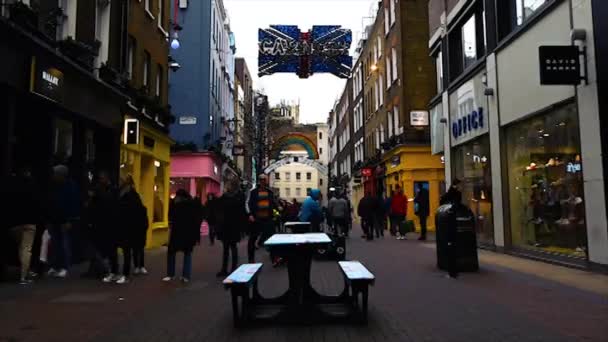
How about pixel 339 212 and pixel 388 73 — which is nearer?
pixel 339 212

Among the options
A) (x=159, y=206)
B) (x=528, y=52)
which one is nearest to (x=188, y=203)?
(x=528, y=52)

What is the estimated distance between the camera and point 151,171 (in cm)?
1859

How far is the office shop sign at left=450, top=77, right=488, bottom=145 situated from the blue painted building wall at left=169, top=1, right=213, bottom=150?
51.7 feet

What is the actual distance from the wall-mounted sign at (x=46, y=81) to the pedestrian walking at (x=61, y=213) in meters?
1.44

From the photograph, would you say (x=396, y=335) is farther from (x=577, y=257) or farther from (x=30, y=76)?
(x=30, y=76)

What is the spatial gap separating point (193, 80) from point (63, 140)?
748 inches

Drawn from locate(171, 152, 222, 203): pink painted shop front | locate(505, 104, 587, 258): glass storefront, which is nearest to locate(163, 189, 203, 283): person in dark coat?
locate(505, 104, 587, 258): glass storefront

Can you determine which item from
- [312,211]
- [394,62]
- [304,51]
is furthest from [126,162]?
[394,62]

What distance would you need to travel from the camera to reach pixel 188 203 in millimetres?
9758

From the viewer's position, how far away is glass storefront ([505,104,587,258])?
1073 cm

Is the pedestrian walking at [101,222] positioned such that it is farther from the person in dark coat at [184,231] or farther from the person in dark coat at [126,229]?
the person in dark coat at [184,231]

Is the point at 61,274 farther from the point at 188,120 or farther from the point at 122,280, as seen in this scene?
the point at 188,120

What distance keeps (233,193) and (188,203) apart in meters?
1.06

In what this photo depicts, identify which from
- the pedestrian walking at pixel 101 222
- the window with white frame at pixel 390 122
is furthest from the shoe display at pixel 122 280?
the window with white frame at pixel 390 122
